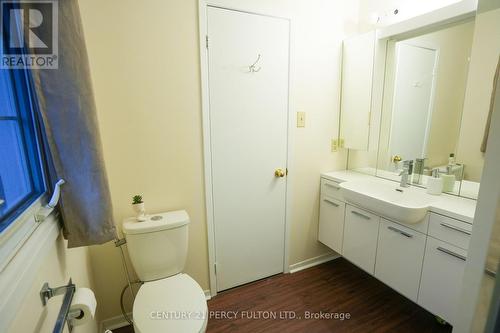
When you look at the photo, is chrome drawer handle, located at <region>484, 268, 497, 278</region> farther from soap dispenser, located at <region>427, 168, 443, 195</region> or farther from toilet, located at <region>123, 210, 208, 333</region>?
soap dispenser, located at <region>427, 168, 443, 195</region>

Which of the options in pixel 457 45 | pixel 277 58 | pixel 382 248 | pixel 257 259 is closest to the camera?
pixel 457 45

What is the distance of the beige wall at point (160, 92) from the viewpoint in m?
1.42

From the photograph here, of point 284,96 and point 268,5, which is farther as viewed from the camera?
point 284,96

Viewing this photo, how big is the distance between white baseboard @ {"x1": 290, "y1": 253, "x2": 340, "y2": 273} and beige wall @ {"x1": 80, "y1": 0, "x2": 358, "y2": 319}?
85cm

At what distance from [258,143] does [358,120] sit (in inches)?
35.3

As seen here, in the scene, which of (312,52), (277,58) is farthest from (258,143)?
(312,52)

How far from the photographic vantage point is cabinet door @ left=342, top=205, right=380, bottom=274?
5.83 ft

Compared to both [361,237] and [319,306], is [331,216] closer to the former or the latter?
[361,237]

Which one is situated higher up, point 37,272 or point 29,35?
point 29,35

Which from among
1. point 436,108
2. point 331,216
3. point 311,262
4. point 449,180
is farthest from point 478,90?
point 311,262

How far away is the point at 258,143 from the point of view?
6.19 ft

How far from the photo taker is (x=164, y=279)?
58.5 inches

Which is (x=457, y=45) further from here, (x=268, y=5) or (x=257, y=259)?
(x=257, y=259)

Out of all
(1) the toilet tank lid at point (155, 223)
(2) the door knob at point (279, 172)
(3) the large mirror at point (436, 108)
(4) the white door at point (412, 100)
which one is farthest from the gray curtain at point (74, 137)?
(4) the white door at point (412, 100)
